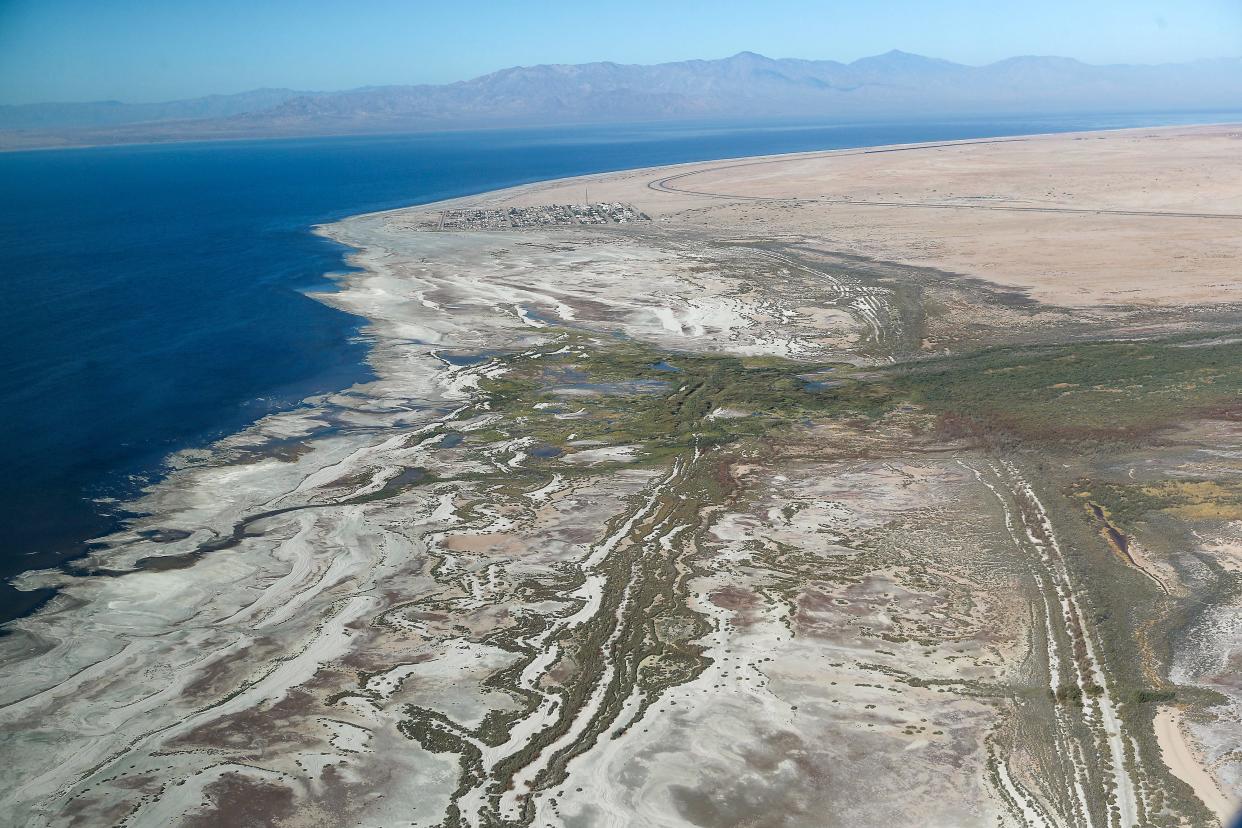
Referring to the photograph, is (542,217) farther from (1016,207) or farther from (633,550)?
(633,550)

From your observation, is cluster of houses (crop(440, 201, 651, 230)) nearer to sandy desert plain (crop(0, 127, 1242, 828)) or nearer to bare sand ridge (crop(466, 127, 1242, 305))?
bare sand ridge (crop(466, 127, 1242, 305))

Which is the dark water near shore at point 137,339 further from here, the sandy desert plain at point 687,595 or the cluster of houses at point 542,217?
the cluster of houses at point 542,217

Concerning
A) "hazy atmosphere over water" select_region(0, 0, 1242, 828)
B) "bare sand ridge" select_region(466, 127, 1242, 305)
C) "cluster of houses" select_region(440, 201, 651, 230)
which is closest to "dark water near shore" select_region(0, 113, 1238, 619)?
"hazy atmosphere over water" select_region(0, 0, 1242, 828)

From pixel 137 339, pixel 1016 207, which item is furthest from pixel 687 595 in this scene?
pixel 1016 207

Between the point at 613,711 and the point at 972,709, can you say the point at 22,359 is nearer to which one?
the point at 613,711

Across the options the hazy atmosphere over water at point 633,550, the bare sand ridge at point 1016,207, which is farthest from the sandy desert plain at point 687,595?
the bare sand ridge at point 1016,207

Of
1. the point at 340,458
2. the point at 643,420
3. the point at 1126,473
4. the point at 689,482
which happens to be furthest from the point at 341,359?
the point at 1126,473

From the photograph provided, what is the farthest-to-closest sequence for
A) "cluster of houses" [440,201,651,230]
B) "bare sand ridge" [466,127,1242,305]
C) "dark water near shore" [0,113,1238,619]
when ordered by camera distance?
1. "cluster of houses" [440,201,651,230]
2. "bare sand ridge" [466,127,1242,305]
3. "dark water near shore" [0,113,1238,619]

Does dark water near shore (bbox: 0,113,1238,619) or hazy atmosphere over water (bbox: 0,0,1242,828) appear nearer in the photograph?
hazy atmosphere over water (bbox: 0,0,1242,828)
